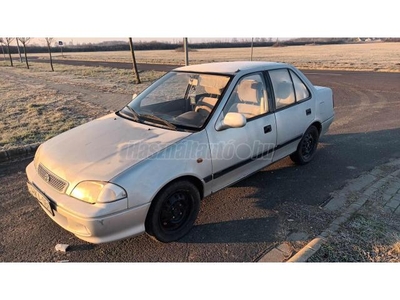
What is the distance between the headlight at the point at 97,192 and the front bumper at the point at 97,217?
4 cm

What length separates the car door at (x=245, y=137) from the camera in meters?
2.95

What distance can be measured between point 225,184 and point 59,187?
1710 millimetres

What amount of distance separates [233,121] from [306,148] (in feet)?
6.75

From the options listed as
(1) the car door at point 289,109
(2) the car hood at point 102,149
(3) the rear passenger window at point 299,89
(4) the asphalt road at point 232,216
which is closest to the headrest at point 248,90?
(1) the car door at point 289,109

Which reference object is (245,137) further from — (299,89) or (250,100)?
(299,89)

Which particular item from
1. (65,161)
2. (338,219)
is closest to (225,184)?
(338,219)

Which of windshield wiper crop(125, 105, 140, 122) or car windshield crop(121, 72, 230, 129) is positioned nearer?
car windshield crop(121, 72, 230, 129)

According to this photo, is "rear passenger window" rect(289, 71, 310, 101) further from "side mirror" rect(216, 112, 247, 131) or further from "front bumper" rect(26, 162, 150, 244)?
"front bumper" rect(26, 162, 150, 244)

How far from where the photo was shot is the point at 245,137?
3141 mm

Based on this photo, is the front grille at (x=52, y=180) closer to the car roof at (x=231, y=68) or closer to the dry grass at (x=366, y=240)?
the car roof at (x=231, y=68)

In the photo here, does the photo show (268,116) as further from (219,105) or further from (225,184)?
(225,184)

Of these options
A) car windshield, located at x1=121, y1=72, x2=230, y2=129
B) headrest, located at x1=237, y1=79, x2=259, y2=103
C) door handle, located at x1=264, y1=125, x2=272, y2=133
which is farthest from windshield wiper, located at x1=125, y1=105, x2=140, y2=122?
door handle, located at x1=264, y1=125, x2=272, y2=133

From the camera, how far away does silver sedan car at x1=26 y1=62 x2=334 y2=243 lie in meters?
2.29

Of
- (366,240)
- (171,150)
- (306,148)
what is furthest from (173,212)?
(306,148)
